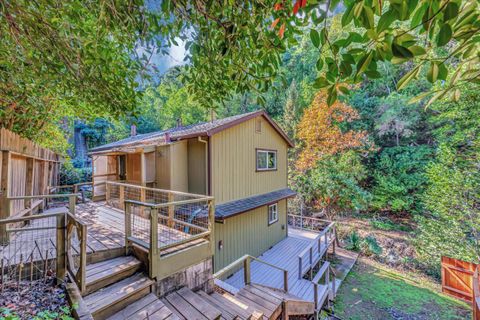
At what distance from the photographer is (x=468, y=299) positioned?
24.3 ft

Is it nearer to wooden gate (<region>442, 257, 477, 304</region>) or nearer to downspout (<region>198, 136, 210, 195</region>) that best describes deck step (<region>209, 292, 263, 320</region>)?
downspout (<region>198, 136, 210, 195</region>)

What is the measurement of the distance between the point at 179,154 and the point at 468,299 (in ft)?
38.9

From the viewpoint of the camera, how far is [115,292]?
118 inches

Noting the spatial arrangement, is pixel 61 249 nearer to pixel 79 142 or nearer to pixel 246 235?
pixel 246 235

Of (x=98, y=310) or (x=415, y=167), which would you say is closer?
(x=98, y=310)

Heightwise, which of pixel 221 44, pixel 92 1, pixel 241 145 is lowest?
pixel 241 145

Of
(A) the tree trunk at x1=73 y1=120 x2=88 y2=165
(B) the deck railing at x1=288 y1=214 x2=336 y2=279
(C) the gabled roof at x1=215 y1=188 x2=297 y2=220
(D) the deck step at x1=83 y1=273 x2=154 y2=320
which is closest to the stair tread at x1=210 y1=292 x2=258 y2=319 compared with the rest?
(D) the deck step at x1=83 y1=273 x2=154 y2=320

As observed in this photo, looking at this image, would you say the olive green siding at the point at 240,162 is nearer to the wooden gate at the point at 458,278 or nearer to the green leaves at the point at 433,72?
the green leaves at the point at 433,72

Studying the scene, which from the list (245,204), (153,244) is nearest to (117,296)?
(153,244)

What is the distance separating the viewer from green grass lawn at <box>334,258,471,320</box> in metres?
6.47

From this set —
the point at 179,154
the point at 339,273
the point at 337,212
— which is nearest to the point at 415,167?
the point at 337,212

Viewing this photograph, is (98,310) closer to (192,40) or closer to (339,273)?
(192,40)

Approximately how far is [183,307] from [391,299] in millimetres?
7891

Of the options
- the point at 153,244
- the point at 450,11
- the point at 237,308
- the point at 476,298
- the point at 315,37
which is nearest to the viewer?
the point at 450,11
